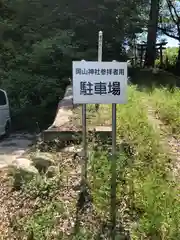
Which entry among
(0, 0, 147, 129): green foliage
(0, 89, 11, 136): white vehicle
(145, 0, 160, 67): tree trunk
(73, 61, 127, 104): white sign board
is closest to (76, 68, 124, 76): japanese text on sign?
(73, 61, 127, 104): white sign board

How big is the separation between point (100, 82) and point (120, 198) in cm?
129

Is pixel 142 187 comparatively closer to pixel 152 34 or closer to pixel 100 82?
pixel 100 82

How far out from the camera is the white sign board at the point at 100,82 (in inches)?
173

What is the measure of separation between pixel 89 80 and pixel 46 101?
9876mm

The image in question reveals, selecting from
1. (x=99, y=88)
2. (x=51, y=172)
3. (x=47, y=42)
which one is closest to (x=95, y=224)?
(x=51, y=172)

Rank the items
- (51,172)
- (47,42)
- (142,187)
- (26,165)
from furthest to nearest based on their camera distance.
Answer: (47,42) < (26,165) < (51,172) < (142,187)

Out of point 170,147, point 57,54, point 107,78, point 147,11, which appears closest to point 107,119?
point 170,147

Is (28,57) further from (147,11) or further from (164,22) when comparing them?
(164,22)

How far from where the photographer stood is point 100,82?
14.5 ft

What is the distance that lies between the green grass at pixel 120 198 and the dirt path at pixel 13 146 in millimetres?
2739

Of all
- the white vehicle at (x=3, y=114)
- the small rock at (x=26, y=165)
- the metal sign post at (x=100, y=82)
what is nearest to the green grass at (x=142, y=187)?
the metal sign post at (x=100, y=82)

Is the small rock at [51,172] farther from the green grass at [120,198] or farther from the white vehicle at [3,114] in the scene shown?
the white vehicle at [3,114]

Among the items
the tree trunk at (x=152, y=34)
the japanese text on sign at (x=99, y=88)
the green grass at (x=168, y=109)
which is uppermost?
the tree trunk at (x=152, y=34)

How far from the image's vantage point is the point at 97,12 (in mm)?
15047
